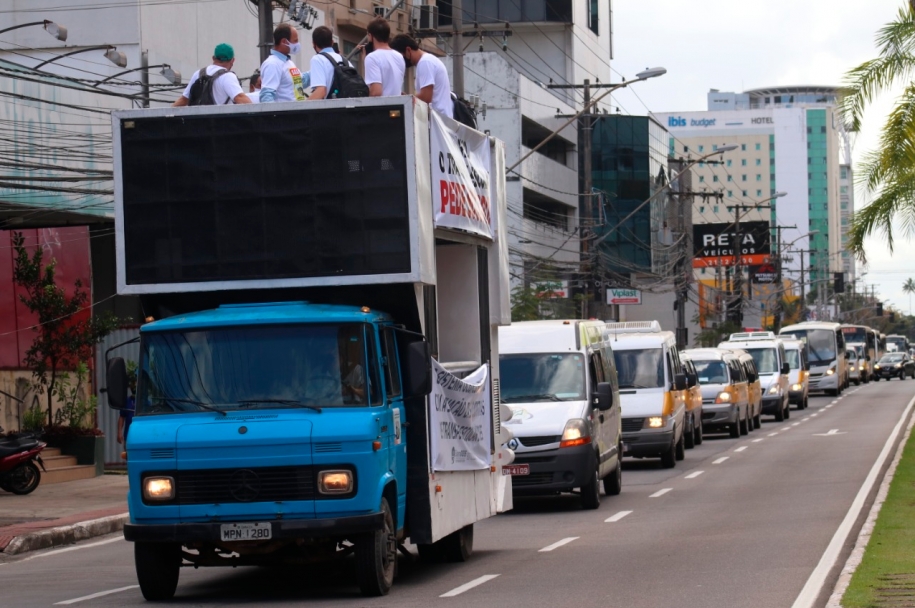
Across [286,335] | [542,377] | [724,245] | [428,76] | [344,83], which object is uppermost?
[724,245]

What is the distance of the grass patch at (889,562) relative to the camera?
9500mm

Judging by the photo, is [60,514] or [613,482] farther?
[613,482]

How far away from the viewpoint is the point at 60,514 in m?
18.9

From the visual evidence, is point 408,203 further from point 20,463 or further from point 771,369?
point 771,369

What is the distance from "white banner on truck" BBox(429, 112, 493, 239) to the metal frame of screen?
0.27m

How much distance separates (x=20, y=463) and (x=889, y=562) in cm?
1393

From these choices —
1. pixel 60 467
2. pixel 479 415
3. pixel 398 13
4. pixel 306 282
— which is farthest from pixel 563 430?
pixel 398 13

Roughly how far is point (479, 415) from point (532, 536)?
131 inches

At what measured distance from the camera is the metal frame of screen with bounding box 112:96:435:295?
35.0 ft

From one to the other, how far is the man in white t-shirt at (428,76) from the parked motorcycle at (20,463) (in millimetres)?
11151

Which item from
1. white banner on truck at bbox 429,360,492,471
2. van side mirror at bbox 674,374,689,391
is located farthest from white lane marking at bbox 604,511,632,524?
van side mirror at bbox 674,374,689,391

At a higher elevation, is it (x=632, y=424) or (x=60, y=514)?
(x=632, y=424)

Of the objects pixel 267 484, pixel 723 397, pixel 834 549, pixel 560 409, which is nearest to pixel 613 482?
pixel 560 409

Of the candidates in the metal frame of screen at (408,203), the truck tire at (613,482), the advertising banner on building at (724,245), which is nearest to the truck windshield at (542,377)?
the truck tire at (613,482)
